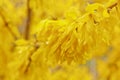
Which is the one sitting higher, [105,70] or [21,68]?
[21,68]

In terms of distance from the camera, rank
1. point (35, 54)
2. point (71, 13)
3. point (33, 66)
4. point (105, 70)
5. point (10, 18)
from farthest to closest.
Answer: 1. point (105, 70)
2. point (10, 18)
3. point (33, 66)
4. point (35, 54)
5. point (71, 13)

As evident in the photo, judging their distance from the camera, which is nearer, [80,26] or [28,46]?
[80,26]

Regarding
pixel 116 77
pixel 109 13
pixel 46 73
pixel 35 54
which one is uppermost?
pixel 109 13

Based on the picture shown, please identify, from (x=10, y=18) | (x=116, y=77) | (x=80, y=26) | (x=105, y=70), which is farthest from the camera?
(x=105, y=70)

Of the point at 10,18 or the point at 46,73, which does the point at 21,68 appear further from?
the point at 10,18

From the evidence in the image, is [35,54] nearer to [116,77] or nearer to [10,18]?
[10,18]

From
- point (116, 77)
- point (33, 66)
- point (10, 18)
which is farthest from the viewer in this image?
point (116, 77)

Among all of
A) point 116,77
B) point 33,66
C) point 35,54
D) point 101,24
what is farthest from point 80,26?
point 116,77

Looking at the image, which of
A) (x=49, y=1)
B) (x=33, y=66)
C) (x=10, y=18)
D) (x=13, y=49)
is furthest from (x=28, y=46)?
(x=13, y=49)

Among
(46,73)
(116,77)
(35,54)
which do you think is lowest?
(116,77)
